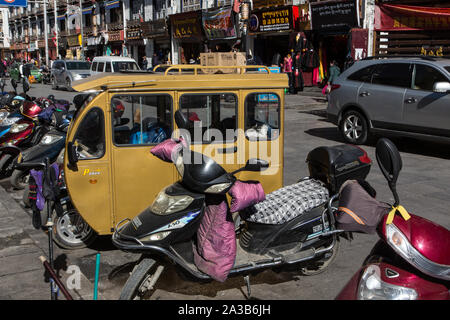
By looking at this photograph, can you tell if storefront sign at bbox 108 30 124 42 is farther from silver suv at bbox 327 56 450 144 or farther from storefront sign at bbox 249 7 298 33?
silver suv at bbox 327 56 450 144

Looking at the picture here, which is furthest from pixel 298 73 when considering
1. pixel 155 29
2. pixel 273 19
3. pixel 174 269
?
pixel 174 269

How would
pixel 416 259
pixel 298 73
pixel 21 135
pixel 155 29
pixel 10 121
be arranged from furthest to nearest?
pixel 155 29 < pixel 298 73 < pixel 10 121 < pixel 21 135 < pixel 416 259

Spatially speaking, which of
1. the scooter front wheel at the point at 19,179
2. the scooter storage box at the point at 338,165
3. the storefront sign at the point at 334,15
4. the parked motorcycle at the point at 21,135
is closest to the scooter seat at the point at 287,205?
the scooter storage box at the point at 338,165

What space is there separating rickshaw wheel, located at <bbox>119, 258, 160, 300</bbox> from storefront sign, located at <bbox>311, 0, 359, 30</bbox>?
690 inches

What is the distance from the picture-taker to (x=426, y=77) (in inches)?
376

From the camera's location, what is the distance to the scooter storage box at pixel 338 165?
4273 mm

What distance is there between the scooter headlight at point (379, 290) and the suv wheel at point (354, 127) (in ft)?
26.9

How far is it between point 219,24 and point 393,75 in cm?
1825

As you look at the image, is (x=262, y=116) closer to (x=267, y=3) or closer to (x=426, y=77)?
(x=426, y=77)

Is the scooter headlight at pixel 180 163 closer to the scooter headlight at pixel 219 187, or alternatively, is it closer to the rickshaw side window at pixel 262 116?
the scooter headlight at pixel 219 187

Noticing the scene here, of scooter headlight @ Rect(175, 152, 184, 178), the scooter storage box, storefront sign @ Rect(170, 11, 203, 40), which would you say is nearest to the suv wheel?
the scooter storage box

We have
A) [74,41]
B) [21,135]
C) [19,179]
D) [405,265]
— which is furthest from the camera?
[74,41]

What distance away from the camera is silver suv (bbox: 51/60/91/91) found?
2547 centimetres
